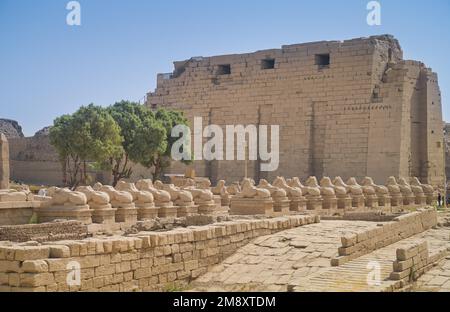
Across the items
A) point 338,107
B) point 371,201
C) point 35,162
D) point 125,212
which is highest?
point 338,107

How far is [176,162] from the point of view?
33.8m

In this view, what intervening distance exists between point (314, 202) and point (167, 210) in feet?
17.2

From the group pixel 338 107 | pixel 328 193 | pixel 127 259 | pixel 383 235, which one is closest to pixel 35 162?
pixel 338 107

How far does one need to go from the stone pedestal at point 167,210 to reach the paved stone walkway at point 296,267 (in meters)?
3.37

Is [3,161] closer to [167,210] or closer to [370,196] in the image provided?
[167,210]

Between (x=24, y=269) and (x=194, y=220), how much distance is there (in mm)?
6478

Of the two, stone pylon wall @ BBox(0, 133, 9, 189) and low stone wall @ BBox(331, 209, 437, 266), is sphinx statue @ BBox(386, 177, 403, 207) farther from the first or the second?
stone pylon wall @ BBox(0, 133, 9, 189)

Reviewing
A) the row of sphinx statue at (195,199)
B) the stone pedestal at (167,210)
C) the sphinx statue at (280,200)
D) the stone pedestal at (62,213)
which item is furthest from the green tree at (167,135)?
the stone pedestal at (62,213)

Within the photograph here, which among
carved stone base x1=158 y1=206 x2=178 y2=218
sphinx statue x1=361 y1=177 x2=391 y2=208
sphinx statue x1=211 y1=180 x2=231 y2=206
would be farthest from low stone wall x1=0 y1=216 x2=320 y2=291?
sphinx statue x1=361 y1=177 x2=391 y2=208

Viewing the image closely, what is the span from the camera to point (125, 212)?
14.1 metres

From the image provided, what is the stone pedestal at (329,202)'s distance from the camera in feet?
64.5

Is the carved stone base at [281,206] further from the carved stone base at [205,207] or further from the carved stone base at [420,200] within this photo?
the carved stone base at [420,200]
